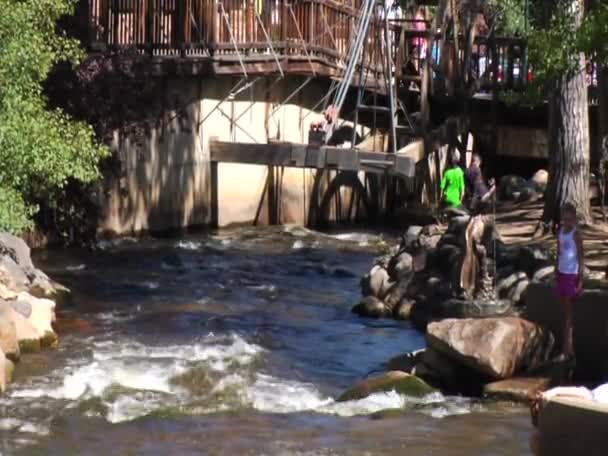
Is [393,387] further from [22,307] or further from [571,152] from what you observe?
[571,152]

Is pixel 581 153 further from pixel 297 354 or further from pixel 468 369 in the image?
pixel 468 369

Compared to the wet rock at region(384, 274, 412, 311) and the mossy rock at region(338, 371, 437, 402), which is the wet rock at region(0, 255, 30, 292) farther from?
the mossy rock at region(338, 371, 437, 402)

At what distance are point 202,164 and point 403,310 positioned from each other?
34.2 ft

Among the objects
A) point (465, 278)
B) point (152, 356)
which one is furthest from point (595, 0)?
point (152, 356)

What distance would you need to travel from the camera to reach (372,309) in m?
20.8

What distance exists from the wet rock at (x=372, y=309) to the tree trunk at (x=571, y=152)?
366 centimetres

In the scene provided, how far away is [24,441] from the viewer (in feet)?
44.0

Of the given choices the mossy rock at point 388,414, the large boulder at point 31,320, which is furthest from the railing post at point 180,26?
the mossy rock at point 388,414

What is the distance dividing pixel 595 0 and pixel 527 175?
17.1 meters

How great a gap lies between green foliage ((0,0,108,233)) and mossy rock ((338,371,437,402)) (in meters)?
4.16

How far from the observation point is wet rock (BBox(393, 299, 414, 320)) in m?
20.4

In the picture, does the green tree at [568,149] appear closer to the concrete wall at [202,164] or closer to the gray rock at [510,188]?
the gray rock at [510,188]

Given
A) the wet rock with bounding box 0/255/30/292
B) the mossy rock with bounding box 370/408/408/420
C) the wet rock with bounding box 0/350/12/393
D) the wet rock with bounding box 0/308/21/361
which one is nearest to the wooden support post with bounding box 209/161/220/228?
the wet rock with bounding box 0/255/30/292

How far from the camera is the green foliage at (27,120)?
1584 cm
